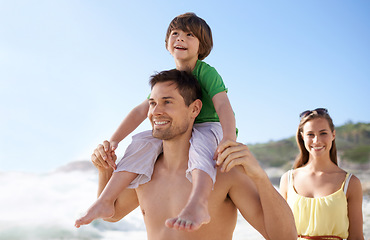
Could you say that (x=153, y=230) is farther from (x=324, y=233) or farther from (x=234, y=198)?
(x=324, y=233)

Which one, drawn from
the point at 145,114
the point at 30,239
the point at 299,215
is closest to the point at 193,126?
the point at 145,114

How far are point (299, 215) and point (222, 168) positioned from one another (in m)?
1.91

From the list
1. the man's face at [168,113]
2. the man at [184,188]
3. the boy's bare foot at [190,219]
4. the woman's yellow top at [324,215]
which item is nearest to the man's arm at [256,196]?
the man at [184,188]

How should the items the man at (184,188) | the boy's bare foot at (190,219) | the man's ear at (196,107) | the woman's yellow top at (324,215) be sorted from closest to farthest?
1. the boy's bare foot at (190,219)
2. the man at (184,188)
3. the man's ear at (196,107)
4. the woman's yellow top at (324,215)

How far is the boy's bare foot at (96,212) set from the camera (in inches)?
98.1

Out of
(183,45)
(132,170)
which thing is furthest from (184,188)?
(183,45)

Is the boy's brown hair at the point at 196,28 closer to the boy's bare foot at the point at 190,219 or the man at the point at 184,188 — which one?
the man at the point at 184,188

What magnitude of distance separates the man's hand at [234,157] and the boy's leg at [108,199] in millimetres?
757

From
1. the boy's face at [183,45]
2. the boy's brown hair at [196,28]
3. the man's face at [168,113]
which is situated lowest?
the man's face at [168,113]

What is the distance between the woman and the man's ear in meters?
1.72

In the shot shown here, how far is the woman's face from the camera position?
13.2 feet

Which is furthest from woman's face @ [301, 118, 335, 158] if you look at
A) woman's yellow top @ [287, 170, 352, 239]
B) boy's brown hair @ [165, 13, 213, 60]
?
boy's brown hair @ [165, 13, 213, 60]

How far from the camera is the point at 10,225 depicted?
13.3m

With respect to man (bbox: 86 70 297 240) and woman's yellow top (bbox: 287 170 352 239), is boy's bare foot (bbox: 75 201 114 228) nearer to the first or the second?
man (bbox: 86 70 297 240)
